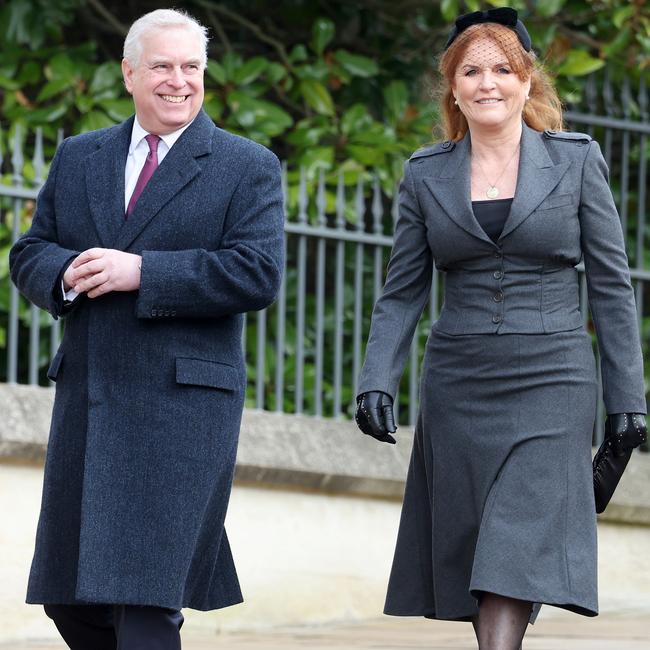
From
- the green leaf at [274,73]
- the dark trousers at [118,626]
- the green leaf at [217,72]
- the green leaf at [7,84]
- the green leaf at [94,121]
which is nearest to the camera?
the dark trousers at [118,626]

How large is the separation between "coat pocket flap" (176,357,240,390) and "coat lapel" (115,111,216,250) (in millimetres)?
327

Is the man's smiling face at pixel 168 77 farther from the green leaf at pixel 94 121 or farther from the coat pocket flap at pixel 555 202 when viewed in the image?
the green leaf at pixel 94 121

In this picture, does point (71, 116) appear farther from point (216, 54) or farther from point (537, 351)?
point (537, 351)

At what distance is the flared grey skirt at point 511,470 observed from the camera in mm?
4559

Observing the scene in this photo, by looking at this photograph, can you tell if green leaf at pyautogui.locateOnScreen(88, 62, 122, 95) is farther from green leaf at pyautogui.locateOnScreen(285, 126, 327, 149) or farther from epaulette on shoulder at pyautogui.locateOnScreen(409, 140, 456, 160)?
epaulette on shoulder at pyautogui.locateOnScreen(409, 140, 456, 160)

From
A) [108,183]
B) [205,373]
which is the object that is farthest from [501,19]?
[205,373]

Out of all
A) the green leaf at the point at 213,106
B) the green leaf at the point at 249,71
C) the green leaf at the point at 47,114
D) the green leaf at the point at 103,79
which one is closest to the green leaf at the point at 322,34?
the green leaf at the point at 249,71

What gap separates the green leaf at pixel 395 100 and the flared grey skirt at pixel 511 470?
10.8ft

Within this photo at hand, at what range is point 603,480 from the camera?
474 cm

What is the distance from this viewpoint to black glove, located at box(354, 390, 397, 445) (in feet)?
15.5

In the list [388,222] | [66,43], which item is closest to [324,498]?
[388,222]

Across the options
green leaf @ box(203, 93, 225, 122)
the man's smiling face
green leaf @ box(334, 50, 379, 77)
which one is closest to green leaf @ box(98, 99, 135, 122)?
green leaf @ box(203, 93, 225, 122)

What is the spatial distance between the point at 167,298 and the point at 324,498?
289cm

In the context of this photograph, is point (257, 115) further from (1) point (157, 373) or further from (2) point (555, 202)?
(1) point (157, 373)
